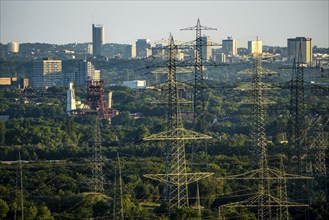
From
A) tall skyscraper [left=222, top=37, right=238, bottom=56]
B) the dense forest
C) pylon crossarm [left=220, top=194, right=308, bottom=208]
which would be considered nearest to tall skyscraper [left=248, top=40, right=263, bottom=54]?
the dense forest

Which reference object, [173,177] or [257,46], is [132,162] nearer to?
[257,46]

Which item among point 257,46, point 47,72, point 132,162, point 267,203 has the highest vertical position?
point 257,46

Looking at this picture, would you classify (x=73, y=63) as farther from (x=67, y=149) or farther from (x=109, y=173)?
(x=109, y=173)

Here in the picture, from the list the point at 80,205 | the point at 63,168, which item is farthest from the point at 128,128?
the point at 80,205

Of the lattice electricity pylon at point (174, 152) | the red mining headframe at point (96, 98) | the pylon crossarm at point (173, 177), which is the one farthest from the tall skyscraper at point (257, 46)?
the pylon crossarm at point (173, 177)

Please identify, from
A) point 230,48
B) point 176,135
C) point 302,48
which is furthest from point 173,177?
point 230,48

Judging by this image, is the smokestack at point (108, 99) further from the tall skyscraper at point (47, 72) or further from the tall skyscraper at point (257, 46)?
the tall skyscraper at point (47, 72)
